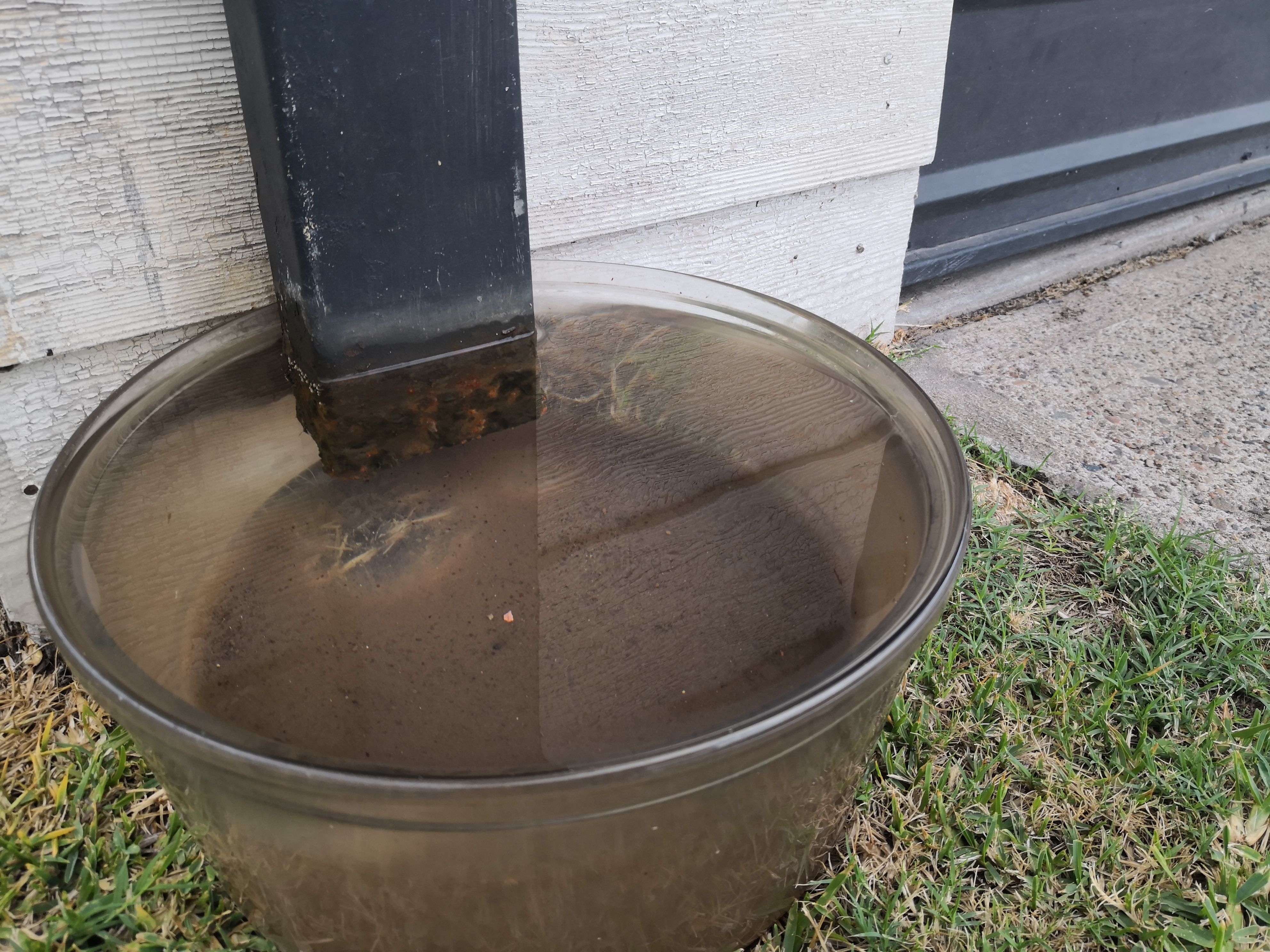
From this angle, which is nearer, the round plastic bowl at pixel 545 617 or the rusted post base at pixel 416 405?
the round plastic bowl at pixel 545 617

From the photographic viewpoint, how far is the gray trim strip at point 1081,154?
272cm

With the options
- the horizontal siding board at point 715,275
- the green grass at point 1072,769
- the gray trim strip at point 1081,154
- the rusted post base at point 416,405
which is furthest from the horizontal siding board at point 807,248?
the green grass at point 1072,769

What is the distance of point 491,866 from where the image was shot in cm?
75

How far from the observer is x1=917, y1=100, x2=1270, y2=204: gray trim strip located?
272 cm

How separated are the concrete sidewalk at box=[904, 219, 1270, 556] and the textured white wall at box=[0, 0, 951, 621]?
1.20ft

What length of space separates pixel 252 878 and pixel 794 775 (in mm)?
526

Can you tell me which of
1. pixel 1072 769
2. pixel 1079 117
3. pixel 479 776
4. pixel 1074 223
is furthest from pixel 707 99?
pixel 1074 223

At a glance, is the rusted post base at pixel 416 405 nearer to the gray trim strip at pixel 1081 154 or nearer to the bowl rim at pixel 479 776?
the bowl rim at pixel 479 776

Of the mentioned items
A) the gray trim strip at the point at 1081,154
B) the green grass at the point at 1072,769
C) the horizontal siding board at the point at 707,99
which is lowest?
the green grass at the point at 1072,769

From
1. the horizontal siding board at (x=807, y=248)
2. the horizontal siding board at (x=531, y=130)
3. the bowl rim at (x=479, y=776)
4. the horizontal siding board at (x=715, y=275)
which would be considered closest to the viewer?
the bowl rim at (x=479, y=776)

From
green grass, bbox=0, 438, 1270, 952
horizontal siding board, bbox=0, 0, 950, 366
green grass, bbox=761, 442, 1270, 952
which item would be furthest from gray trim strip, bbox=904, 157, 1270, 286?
green grass, bbox=0, 438, 1270, 952

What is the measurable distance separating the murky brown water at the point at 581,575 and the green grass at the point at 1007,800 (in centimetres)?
38

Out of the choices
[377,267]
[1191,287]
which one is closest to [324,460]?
[377,267]

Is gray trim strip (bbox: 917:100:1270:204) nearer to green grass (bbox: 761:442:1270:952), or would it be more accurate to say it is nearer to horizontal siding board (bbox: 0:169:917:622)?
horizontal siding board (bbox: 0:169:917:622)
